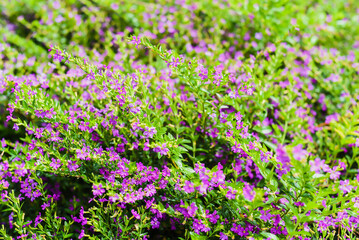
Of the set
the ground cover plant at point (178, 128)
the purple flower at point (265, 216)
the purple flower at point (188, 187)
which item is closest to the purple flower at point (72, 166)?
the ground cover plant at point (178, 128)

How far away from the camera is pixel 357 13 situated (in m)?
4.68

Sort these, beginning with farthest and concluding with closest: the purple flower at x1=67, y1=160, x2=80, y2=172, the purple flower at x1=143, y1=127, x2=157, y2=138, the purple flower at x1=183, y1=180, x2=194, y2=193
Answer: the purple flower at x1=67, y1=160, x2=80, y2=172, the purple flower at x1=143, y1=127, x2=157, y2=138, the purple flower at x1=183, y1=180, x2=194, y2=193

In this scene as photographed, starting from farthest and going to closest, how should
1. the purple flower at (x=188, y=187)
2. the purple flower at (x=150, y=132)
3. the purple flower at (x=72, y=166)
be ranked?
the purple flower at (x=72, y=166), the purple flower at (x=150, y=132), the purple flower at (x=188, y=187)

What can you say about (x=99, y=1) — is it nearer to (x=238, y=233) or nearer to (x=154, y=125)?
(x=154, y=125)

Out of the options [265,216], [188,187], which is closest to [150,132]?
[188,187]

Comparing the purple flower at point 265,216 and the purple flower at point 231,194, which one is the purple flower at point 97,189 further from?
the purple flower at point 265,216

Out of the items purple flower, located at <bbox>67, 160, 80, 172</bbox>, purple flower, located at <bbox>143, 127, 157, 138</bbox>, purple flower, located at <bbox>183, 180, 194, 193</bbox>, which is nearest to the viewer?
purple flower, located at <bbox>183, 180, 194, 193</bbox>

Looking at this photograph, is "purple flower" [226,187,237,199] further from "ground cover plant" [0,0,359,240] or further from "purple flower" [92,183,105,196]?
"purple flower" [92,183,105,196]

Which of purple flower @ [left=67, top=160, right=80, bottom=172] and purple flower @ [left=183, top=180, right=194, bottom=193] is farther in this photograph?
purple flower @ [left=67, top=160, right=80, bottom=172]

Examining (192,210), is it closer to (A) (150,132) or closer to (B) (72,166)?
(A) (150,132)

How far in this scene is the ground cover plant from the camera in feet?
6.10

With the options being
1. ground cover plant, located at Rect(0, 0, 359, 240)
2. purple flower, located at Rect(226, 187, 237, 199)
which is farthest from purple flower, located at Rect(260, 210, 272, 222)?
purple flower, located at Rect(226, 187, 237, 199)

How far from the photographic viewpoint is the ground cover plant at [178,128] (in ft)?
6.10

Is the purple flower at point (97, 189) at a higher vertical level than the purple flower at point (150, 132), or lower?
lower
